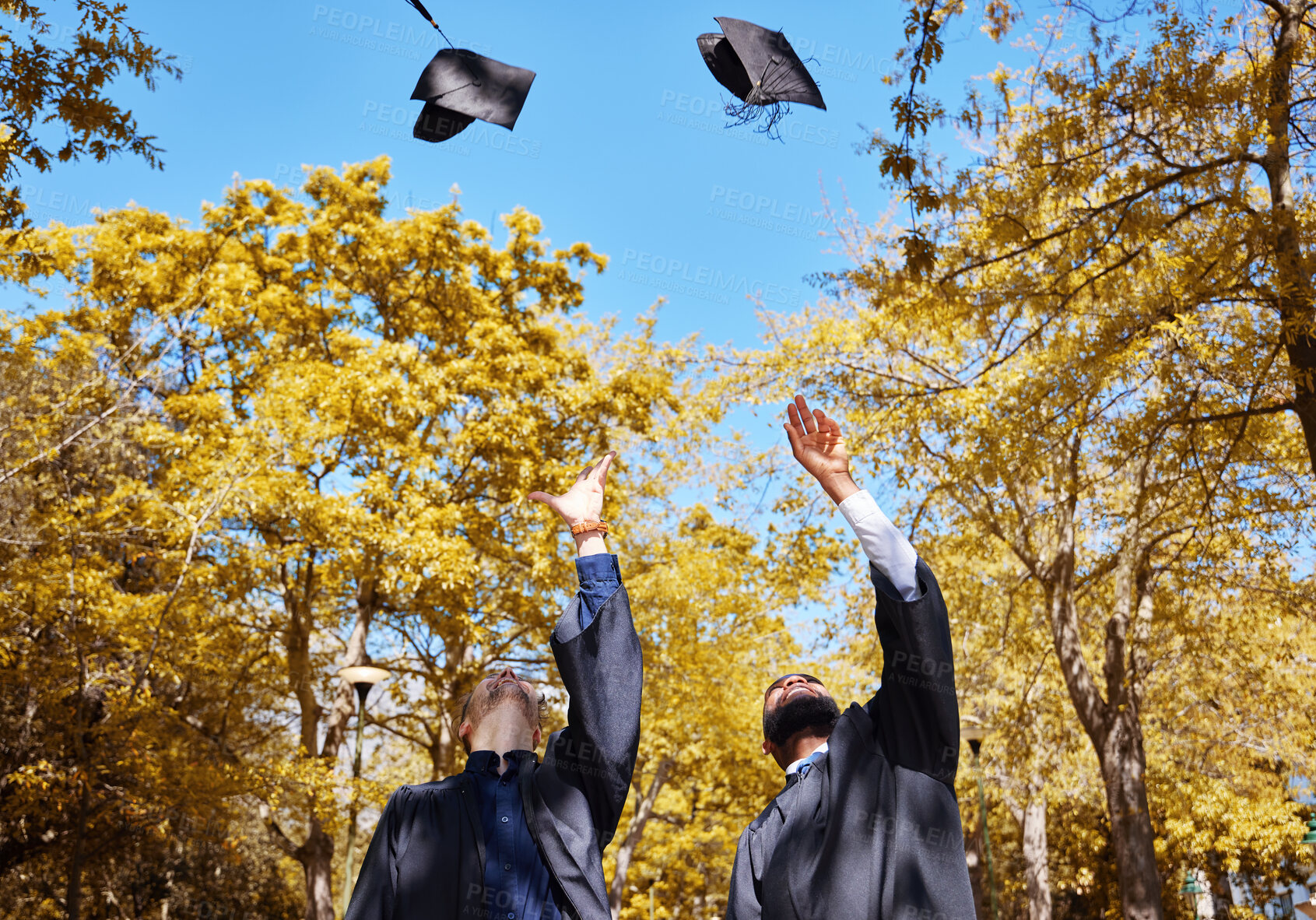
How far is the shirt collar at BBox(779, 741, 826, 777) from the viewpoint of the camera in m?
2.48

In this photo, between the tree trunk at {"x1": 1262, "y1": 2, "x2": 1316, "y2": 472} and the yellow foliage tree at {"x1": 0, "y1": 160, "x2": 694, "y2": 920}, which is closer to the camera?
the tree trunk at {"x1": 1262, "y1": 2, "x2": 1316, "y2": 472}

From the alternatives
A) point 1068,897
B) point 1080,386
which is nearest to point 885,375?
point 1080,386

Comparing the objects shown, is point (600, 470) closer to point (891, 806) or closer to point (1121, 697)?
point (891, 806)

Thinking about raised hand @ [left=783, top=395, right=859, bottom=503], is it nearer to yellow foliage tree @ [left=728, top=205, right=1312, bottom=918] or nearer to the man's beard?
the man's beard

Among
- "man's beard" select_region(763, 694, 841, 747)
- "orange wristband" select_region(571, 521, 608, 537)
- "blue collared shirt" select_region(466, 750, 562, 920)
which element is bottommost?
"blue collared shirt" select_region(466, 750, 562, 920)

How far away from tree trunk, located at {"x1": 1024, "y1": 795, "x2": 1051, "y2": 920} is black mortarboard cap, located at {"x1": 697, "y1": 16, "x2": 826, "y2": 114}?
58.6 ft

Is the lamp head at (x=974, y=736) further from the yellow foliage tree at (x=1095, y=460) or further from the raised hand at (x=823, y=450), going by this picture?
the raised hand at (x=823, y=450)

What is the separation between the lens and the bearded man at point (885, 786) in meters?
2.11

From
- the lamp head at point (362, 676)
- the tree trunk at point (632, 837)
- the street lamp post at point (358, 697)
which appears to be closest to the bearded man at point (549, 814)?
the street lamp post at point (358, 697)

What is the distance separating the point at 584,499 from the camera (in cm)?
246

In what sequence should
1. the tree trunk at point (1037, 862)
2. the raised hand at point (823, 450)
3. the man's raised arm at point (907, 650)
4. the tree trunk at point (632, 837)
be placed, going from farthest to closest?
the tree trunk at point (1037, 862), the tree trunk at point (632, 837), the raised hand at point (823, 450), the man's raised arm at point (907, 650)

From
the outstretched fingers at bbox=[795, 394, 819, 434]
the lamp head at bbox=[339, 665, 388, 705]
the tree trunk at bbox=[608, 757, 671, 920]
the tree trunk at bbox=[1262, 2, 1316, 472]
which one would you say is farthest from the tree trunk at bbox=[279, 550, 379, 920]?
the outstretched fingers at bbox=[795, 394, 819, 434]

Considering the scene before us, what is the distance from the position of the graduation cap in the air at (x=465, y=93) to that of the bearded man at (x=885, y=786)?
2.95 meters

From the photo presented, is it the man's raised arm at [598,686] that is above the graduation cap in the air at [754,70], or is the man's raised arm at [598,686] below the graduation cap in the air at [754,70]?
below
